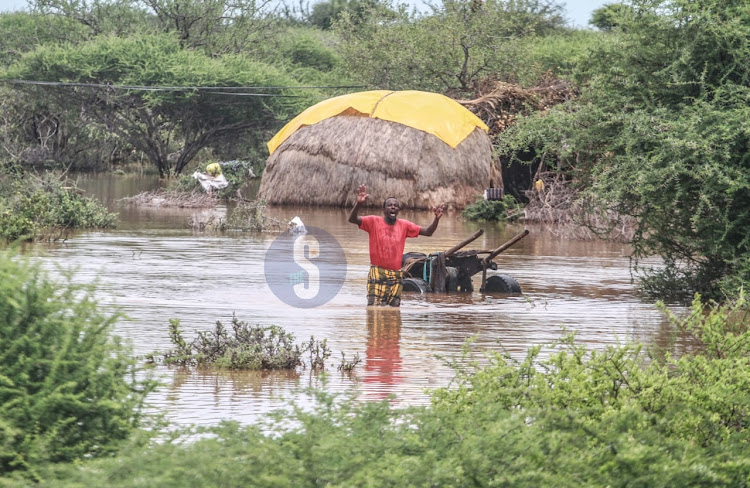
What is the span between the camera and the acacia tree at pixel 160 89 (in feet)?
153

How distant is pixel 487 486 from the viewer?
5.27 meters

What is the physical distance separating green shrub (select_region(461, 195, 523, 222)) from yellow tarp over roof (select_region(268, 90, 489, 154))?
233 cm

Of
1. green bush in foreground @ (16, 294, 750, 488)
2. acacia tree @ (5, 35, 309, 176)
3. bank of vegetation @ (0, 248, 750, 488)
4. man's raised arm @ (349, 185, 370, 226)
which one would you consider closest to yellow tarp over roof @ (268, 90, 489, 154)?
acacia tree @ (5, 35, 309, 176)

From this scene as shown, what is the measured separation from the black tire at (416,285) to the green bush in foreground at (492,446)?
9.34m

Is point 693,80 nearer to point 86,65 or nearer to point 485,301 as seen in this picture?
point 485,301

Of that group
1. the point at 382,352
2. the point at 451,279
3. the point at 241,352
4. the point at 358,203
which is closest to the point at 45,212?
the point at 451,279

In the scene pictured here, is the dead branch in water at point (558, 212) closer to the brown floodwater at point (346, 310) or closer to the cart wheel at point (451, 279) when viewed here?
the brown floodwater at point (346, 310)

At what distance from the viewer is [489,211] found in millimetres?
31438

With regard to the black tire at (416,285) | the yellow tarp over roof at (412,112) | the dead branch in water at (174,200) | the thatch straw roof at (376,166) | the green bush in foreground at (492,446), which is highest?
the yellow tarp over roof at (412,112)

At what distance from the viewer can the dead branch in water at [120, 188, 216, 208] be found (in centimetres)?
3397

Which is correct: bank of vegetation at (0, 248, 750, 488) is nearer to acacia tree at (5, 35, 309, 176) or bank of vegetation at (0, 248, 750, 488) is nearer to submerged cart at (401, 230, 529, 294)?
submerged cart at (401, 230, 529, 294)

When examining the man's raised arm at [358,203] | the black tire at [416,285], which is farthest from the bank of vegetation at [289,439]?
the black tire at [416,285]

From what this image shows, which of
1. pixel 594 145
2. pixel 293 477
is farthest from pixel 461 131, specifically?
pixel 293 477

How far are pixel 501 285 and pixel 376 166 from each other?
16274mm
